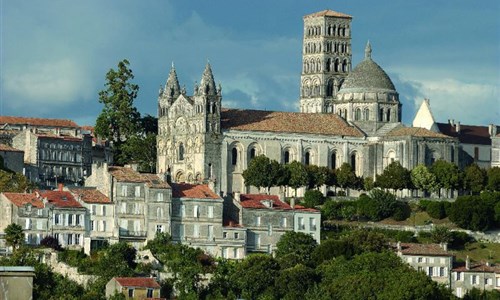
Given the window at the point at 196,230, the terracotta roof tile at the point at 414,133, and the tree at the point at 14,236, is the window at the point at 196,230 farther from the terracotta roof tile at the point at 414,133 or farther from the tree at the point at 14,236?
the terracotta roof tile at the point at 414,133

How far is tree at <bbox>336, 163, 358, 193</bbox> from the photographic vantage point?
4168 inches

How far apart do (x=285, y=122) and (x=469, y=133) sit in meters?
22.4

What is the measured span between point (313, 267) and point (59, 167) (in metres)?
39.1

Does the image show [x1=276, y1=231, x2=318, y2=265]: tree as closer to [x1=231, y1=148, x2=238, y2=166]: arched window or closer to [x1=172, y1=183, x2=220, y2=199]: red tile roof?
[x1=172, y1=183, x2=220, y2=199]: red tile roof

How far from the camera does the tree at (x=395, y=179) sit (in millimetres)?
104000

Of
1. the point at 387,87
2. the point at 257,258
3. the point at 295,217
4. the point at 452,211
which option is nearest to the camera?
the point at 257,258

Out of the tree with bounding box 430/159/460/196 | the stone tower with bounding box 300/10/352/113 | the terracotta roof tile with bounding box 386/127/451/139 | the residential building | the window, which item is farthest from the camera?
the stone tower with bounding box 300/10/352/113

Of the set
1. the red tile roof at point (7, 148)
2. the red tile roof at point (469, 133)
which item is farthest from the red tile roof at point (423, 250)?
the red tile roof at point (469, 133)

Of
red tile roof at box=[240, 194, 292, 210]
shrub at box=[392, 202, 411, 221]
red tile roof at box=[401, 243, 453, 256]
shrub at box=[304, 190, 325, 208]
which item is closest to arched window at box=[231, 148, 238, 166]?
shrub at box=[304, 190, 325, 208]

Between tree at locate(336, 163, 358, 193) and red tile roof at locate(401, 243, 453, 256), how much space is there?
24.3 meters

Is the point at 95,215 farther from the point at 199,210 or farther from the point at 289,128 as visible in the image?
the point at 289,128

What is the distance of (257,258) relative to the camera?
2753 inches

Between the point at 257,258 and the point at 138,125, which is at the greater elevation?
the point at 138,125

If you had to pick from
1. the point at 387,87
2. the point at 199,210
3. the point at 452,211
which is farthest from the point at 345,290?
the point at 387,87
